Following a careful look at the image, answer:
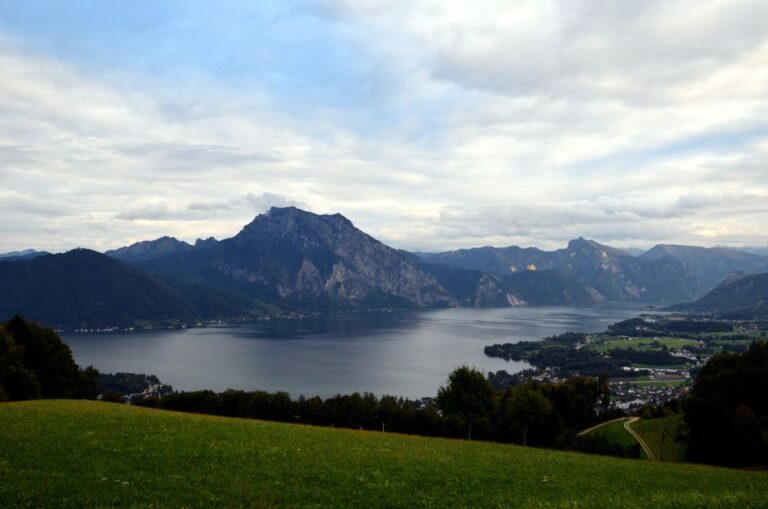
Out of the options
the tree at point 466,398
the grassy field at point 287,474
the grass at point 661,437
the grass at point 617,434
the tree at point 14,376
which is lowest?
the grass at point 617,434

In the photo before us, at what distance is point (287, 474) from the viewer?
68.7 ft

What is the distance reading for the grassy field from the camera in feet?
56.1

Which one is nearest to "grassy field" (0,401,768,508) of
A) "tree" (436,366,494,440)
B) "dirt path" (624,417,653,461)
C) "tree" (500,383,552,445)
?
"dirt path" (624,417,653,461)

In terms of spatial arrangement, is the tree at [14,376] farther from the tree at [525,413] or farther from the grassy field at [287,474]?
the tree at [525,413]

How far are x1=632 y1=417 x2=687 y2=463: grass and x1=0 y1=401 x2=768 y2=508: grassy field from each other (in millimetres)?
38624

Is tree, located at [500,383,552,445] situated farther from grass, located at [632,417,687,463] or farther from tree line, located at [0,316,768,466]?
grass, located at [632,417,687,463]

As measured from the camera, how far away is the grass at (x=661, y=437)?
210 feet

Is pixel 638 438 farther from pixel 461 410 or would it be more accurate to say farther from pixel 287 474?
pixel 287 474

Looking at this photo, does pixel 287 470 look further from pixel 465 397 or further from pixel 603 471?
pixel 465 397

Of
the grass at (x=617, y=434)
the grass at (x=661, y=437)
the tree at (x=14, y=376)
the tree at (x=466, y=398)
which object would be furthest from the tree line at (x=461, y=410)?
the tree at (x=14, y=376)

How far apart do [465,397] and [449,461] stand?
168 feet

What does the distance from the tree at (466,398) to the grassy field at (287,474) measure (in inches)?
1723

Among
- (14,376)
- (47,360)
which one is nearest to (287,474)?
(14,376)

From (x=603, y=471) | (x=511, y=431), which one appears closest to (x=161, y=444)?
(x=603, y=471)
